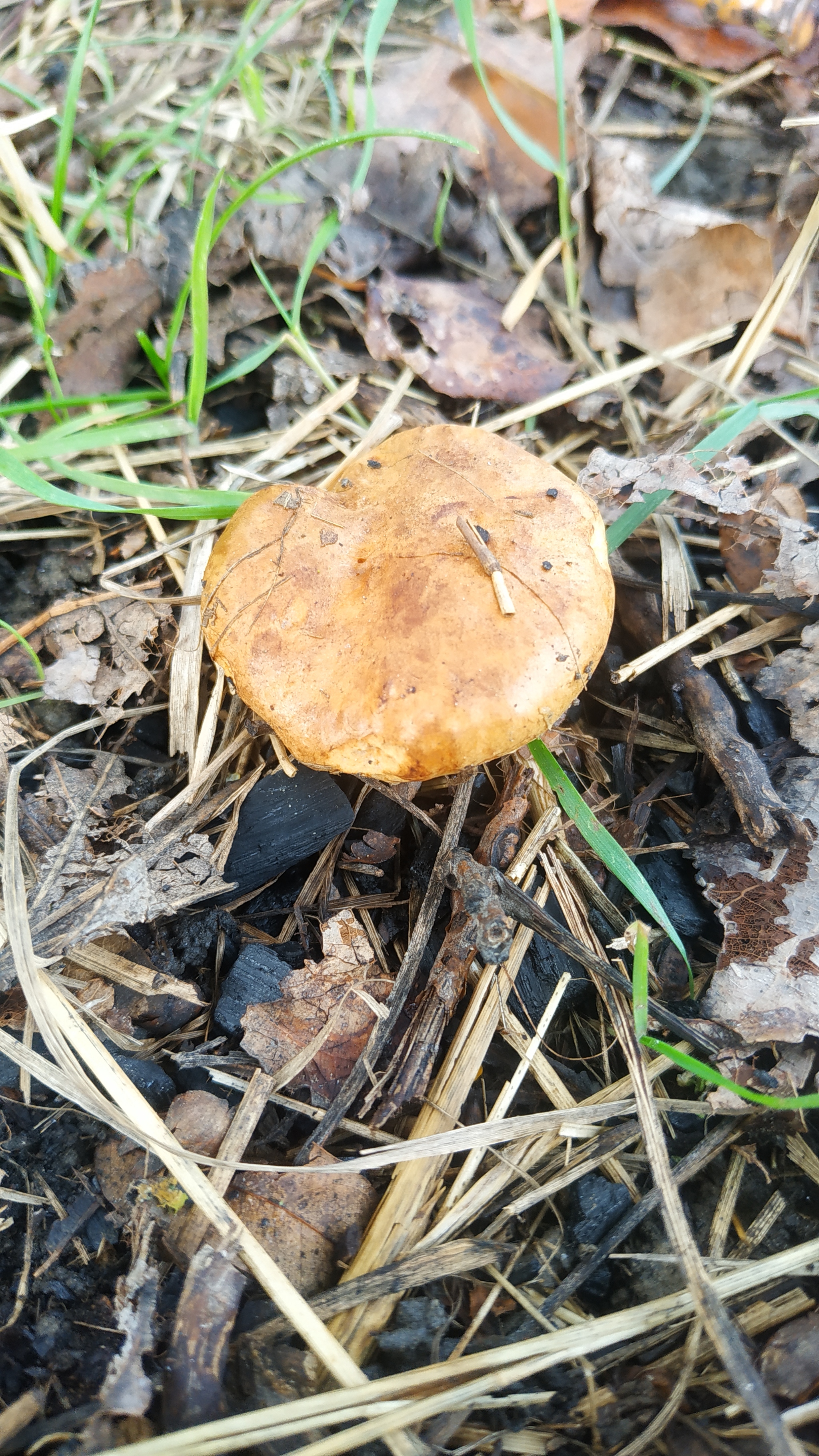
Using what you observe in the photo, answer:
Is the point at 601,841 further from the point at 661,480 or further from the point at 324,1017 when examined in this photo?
the point at 661,480

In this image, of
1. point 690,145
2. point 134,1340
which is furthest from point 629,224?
point 134,1340

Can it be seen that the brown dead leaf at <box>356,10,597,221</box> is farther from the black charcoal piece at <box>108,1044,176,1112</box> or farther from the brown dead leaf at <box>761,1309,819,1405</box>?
the brown dead leaf at <box>761,1309,819,1405</box>

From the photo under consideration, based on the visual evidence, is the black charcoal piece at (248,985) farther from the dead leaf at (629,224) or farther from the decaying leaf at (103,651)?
the dead leaf at (629,224)

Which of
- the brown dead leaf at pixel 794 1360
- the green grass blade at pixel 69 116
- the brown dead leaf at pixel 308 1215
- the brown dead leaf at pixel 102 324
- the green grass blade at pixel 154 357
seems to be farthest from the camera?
the brown dead leaf at pixel 102 324

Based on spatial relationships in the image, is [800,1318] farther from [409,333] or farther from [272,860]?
[409,333]

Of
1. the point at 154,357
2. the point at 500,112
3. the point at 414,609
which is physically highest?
the point at 500,112

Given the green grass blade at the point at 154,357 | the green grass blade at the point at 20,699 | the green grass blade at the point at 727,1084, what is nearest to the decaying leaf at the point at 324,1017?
the green grass blade at the point at 727,1084

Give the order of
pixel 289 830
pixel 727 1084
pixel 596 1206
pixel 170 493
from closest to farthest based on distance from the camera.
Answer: pixel 727 1084 → pixel 596 1206 → pixel 289 830 → pixel 170 493
